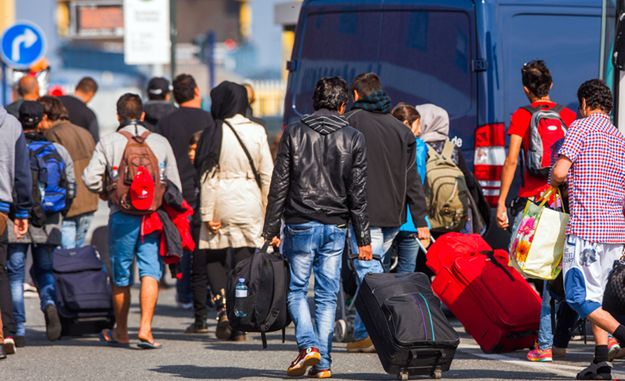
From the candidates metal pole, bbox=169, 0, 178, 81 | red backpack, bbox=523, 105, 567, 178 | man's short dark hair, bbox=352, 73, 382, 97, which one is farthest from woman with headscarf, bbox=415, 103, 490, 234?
metal pole, bbox=169, 0, 178, 81

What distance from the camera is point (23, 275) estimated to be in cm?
1071

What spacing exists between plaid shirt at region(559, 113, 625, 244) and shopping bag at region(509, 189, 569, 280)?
0.22 metres

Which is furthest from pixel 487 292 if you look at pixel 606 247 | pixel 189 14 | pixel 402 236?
pixel 189 14

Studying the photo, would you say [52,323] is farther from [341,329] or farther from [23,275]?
[341,329]

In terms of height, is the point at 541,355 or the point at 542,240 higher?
the point at 542,240

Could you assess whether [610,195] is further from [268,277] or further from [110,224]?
[110,224]

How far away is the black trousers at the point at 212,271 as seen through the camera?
10.7 m

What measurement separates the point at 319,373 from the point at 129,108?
109 inches

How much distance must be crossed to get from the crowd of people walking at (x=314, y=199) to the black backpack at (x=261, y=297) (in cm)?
7

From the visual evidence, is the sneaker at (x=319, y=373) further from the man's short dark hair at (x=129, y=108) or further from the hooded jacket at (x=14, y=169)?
the man's short dark hair at (x=129, y=108)

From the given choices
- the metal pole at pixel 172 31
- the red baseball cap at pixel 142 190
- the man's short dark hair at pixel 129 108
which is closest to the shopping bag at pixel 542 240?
the red baseball cap at pixel 142 190

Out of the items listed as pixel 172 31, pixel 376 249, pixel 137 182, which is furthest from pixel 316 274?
pixel 172 31

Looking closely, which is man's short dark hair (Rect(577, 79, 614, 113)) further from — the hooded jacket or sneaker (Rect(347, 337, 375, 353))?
the hooded jacket

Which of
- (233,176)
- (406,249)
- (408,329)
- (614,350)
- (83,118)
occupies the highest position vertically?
(83,118)
